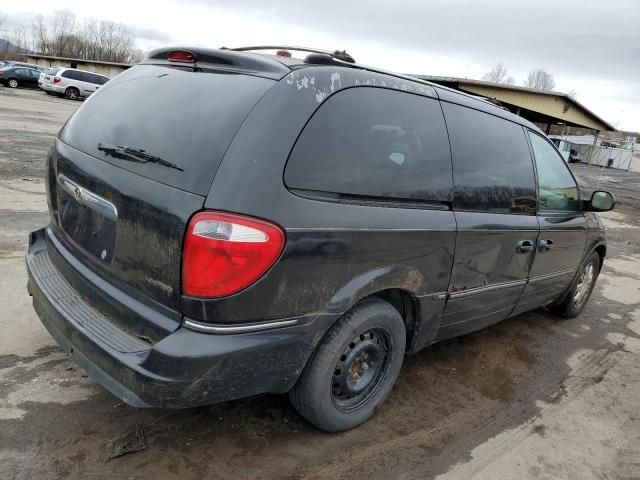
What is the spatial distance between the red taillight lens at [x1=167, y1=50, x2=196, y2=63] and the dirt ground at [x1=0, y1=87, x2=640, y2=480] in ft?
6.06

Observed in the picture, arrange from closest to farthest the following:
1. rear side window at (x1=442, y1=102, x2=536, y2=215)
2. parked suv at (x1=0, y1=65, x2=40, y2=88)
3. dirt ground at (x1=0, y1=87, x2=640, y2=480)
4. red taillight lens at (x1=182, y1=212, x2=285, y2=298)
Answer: red taillight lens at (x1=182, y1=212, x2=285, y2=298) < dirt ground at (x1=0, y1=87, x2=640, y2=480) < rear side window at (x1=442, y1=102, x2=536, y2=215) < parked suv at (x1=0, y1=65, x2=40, y2=88)

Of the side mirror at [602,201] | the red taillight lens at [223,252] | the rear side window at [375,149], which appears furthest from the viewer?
the side mirror at [602,201]

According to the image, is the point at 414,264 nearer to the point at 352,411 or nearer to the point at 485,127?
the point at 352,411

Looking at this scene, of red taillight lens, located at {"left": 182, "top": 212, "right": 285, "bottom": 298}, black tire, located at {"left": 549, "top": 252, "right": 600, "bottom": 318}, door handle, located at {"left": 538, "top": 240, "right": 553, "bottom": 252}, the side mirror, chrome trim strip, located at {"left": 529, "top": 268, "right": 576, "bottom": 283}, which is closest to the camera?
red taillight lens, located at {"left": 182, "top": 212, "right": 285, "bottom": 298}

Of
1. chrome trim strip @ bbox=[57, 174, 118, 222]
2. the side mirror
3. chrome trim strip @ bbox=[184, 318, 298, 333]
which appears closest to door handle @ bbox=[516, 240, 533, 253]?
the side mirror

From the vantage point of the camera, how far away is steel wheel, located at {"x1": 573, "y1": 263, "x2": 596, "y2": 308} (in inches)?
191

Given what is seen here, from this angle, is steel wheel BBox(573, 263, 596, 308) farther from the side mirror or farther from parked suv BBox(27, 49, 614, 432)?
parked suv BBox(27, 49, 614, 432)

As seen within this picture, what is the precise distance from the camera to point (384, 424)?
113 inches

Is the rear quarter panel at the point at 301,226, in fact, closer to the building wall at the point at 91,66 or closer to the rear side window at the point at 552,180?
the rear side window at the point at 552,180

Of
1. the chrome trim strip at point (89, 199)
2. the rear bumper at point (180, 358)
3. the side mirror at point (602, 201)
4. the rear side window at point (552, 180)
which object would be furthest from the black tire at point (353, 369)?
the side mirror at point (602, 201)

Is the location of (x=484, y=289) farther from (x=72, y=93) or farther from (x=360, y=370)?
(x=72, y=93)

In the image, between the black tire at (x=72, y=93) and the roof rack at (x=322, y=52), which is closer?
the roof rack at (x=322, y=52)

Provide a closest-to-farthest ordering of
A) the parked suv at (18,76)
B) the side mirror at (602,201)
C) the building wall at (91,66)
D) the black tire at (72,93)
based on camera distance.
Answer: the side mirror at (602,201) → the black tire at (72,93) → the parked suv at (18,76) → the building wall at (91,66)

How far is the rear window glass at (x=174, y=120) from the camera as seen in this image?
2.03m
